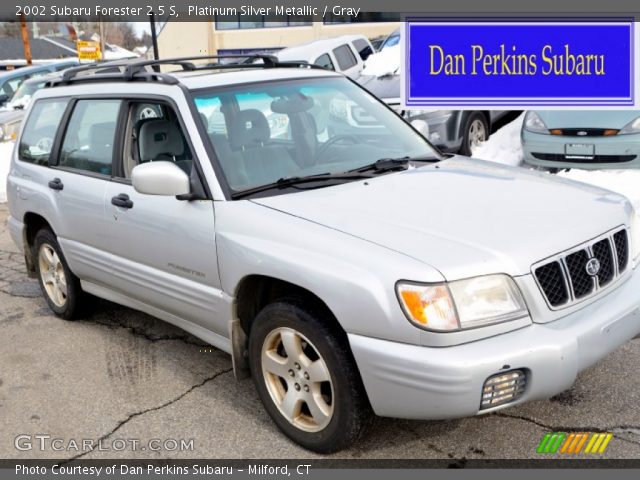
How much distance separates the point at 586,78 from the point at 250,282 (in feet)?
20.8

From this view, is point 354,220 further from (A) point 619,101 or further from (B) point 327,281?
(A) point 619,101

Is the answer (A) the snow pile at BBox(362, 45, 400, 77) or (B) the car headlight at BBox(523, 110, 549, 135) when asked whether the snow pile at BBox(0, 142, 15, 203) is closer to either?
(A) the snow pile at BBox(362, 45, 400, 77)

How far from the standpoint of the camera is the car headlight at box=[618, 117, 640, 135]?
25.9 feet

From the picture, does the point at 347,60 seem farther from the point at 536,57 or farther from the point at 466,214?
the point at 466,214

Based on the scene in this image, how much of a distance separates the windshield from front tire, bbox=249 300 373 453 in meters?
0.80

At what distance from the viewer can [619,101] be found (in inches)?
334

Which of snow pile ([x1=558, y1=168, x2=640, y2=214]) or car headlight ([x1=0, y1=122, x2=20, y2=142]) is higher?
car headlight ([x1=0, y1=122, x2=20, y2=142])

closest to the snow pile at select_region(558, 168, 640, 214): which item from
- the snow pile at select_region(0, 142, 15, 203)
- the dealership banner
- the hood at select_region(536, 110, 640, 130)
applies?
the hood at select_region(536, 110, 640, 130)

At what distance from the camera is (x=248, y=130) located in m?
4.10

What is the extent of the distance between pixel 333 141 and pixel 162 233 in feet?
3.57

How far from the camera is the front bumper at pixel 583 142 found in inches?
310

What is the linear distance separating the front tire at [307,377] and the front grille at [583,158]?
5.66 meters

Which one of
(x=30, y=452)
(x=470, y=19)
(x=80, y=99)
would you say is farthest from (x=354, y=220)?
(x=470, y=19)

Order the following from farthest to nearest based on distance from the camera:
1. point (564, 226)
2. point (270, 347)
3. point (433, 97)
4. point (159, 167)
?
point (433, 97) → point (159, 167) → point (270, 347) → point (564, 226)
